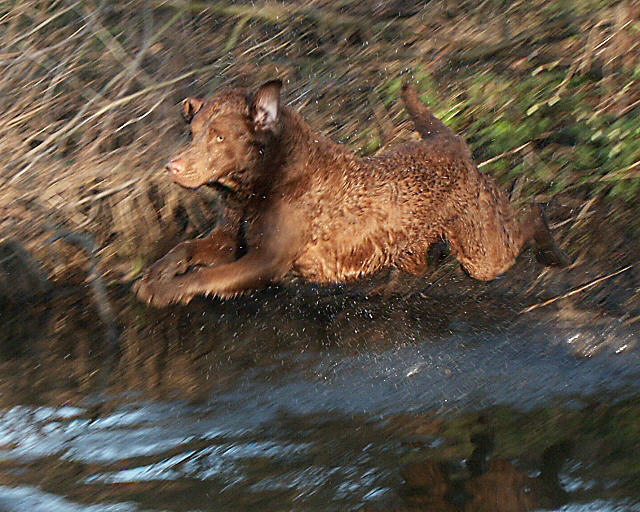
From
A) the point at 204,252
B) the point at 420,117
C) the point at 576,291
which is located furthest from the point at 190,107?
the point at 576,291

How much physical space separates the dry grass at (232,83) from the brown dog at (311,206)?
1665mm

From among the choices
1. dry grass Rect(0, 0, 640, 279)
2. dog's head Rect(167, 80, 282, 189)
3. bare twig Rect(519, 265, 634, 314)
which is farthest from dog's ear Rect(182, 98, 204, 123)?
dry grass Rect(0, 0, 640, 279)

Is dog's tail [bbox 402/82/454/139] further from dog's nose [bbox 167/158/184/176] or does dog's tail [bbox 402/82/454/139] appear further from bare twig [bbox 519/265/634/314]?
dog's nose [bbox 167/158/184/176]

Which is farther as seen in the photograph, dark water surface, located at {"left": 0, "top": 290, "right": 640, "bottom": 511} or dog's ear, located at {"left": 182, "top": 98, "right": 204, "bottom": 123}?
dog's ear, located at {"left": 182, "top": 98, "right": 204, "bottom": 123}

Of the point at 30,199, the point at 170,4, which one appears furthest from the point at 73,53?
the point at 30,199

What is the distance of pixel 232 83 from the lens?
317 inches

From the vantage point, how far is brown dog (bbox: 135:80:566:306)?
4.73 m

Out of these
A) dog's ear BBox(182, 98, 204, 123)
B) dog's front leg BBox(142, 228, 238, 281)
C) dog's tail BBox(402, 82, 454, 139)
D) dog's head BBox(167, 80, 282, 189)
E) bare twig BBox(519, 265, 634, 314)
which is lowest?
bare twig BBox(519, 265, 634, 314)

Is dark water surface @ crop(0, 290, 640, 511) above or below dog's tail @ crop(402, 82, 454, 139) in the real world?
below

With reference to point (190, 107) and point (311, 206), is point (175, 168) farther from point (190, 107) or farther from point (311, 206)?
point (311, 206)

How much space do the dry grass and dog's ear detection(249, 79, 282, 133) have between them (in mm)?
2664

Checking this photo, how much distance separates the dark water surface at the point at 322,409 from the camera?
407cm

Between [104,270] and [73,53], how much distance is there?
1.93m

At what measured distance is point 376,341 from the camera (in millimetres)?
5863
